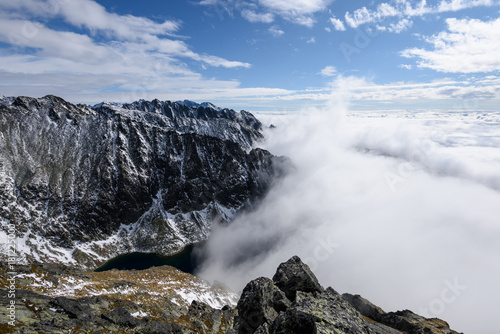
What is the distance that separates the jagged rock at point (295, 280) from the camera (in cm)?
3844

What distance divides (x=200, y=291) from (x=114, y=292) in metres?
52.7

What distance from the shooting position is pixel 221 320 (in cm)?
7688

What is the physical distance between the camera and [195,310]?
81062 millimetres

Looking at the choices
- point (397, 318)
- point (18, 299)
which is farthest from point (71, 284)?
point (397, 318)

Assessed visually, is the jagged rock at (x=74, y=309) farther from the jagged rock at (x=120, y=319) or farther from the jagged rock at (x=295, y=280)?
the jagged rock at (x=295, y=280)

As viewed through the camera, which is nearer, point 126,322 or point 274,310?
point 274,310

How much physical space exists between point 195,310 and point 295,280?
58.1 m

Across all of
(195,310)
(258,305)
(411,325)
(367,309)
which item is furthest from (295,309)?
(367,309)

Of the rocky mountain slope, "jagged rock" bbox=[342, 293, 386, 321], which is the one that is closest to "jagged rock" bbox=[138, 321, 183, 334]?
the rocky mountain slope

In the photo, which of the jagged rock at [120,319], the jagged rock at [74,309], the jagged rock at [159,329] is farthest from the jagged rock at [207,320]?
the jagged rock at [74,309]

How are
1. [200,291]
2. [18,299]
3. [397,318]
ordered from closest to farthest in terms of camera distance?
1. [18,299]
2. [397,318]
3. [200,291]

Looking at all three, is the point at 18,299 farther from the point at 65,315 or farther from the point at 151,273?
the point at 151,273

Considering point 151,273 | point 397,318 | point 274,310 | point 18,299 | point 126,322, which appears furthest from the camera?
point 151,273

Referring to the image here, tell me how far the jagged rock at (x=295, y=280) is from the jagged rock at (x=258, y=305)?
523 cm
